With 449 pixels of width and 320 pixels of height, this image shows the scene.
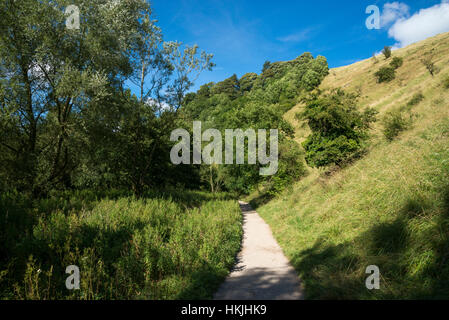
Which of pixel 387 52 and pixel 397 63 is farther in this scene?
pixel 387 52

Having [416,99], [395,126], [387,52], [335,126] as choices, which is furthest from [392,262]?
[387,52]

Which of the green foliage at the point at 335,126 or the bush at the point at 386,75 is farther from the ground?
the bush at the point at 386,75

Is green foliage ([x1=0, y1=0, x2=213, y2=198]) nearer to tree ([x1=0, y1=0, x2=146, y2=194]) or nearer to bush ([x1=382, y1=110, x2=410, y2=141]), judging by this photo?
tree ([x1=0, y1=0, x2=146, y2=194])

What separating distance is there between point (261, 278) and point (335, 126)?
459 inches

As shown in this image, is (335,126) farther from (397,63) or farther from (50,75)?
(397,63)

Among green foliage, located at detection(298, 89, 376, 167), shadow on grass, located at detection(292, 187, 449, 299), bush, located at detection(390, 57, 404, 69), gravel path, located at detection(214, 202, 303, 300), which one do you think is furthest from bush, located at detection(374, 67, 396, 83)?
gravel path, located at detection(214, 202, 303, 300)

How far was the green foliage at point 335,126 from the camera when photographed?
45.4 feet

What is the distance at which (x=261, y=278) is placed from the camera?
18.4 ft

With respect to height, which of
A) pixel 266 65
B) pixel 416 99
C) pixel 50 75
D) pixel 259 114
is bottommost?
pixel 50 75

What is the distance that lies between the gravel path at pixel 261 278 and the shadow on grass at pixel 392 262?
391mm

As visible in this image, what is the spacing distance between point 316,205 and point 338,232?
3924mm

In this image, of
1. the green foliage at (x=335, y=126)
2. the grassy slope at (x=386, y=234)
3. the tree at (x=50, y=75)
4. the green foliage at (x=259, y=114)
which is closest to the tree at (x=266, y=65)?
the green foliage at (x=259, y=114)

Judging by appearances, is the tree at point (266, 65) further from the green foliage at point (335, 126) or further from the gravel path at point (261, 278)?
the gravel path at point (261, 278)
